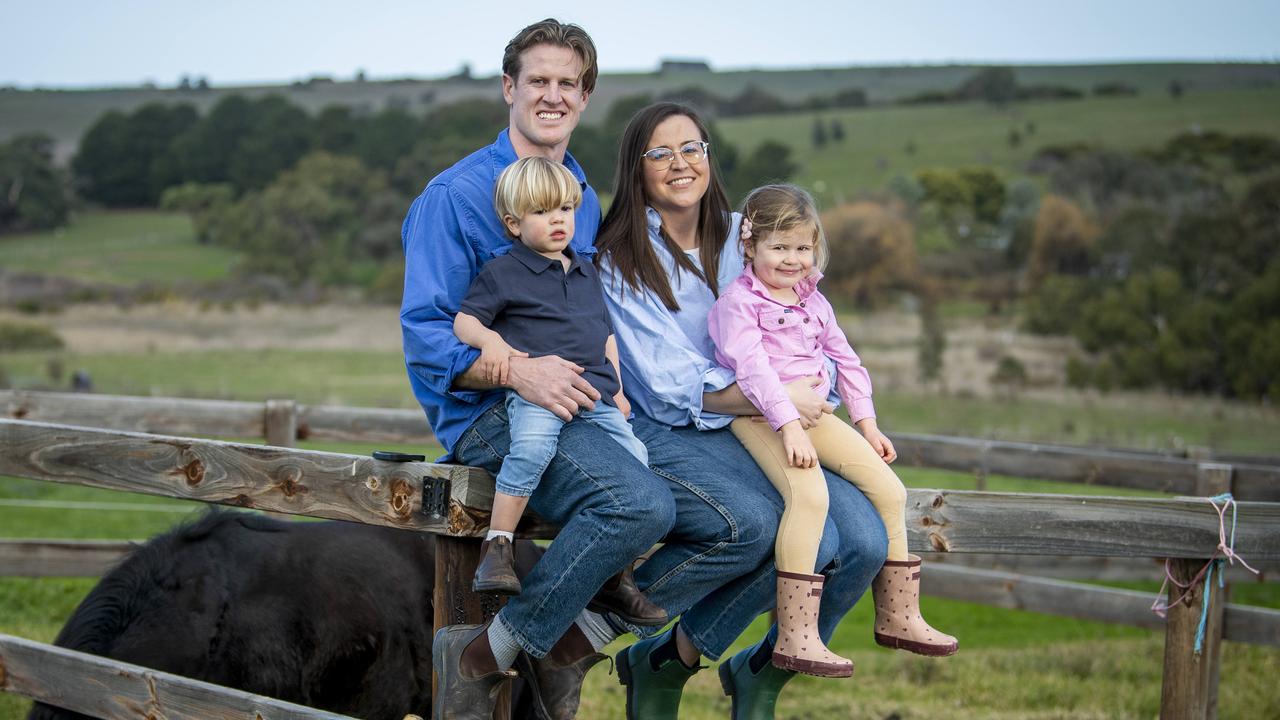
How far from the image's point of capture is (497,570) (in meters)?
2.86

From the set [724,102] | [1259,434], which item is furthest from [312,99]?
[1259,434]

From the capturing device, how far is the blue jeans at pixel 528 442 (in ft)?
9.76

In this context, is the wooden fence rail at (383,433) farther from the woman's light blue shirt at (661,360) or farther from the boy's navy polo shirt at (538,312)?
the boy's navy polo shirt at (538,312)

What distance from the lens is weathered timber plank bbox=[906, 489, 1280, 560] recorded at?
139 inches

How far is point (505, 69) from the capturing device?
3.74 m

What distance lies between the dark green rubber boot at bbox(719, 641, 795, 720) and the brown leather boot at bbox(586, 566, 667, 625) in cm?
55

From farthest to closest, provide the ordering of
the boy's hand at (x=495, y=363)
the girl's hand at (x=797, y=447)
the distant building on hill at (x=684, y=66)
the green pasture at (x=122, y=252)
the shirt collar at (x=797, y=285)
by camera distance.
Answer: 1. the distant building on hill at (x=684, y=66)
2. the green pasture at (x=122, y=252)
3. the shirt collar at (x=797, y=285)
4. the girl's hand at (x=797, y=447)
5. the boy's hand at (x=495, y=363)

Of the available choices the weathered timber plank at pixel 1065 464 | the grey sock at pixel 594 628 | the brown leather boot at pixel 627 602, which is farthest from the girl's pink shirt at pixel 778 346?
the weathered timber plank at pixel 1065 464

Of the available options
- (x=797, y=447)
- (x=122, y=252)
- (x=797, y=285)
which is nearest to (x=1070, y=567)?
(x=797, y=285)

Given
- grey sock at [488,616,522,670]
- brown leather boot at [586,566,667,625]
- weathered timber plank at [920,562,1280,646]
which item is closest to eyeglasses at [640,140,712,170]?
brown leather boot at [586,566,667,625]

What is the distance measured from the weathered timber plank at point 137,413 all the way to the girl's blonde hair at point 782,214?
11.9 feet

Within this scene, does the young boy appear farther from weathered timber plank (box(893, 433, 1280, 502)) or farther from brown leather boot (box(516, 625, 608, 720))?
weathered timber plank (box(893, 433, 1280, 502))

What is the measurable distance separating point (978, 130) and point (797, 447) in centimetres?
8372

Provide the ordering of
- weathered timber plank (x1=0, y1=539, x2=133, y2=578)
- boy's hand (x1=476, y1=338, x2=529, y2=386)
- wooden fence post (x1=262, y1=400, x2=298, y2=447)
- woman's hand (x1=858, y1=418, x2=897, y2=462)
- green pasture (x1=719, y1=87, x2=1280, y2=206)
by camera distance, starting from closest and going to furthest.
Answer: boy's hand (x1=476, y1=338, x2=529, y2=386) → woman's hand (x1=858, y1=418, x2=897, y2=462) → weathered timber plank (x1=0, y1=539, x2=133, y2=578) → wooden fence post (x1=262, y1=400, x2=298, y2=447) → green pasture (x1=719, y1=87, x2=1280, y2=206)
